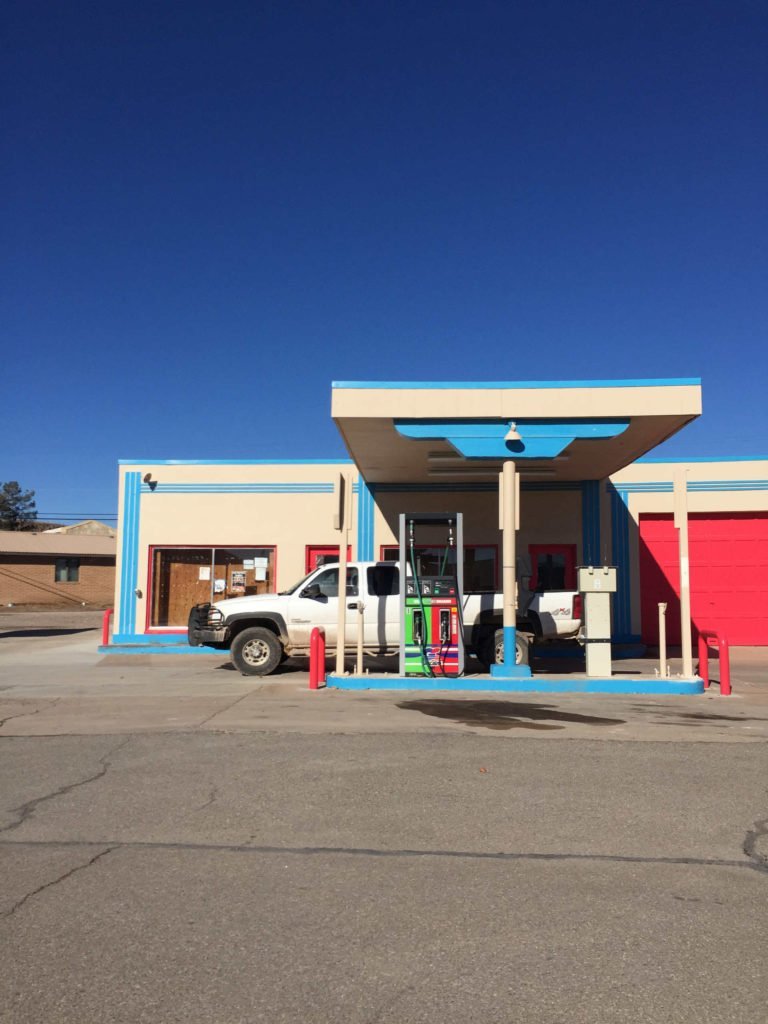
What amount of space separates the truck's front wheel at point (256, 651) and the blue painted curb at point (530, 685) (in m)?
2.23

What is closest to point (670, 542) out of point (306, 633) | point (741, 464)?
point (741, 464)

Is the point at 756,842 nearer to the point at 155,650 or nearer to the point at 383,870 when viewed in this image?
the point at 383,870

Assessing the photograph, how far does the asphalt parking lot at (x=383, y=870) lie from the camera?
360 cm

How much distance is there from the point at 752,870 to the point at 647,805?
1358 millimetres

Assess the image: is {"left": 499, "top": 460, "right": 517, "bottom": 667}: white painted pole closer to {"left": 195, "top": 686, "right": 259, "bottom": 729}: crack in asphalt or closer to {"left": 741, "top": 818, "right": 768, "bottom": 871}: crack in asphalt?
{"left": 195, "top": 686, "right": 259, "bottom": 729}: crack in asphalt

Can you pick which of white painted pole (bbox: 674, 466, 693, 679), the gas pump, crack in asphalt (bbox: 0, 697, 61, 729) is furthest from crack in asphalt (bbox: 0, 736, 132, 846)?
white painted pole (bbox: 674, 466, 693, 679)

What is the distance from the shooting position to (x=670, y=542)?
20938mm

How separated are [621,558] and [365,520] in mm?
6296

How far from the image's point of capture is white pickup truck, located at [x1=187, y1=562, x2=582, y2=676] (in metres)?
15.2

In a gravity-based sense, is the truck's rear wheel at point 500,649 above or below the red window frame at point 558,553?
below

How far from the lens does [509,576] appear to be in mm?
13406

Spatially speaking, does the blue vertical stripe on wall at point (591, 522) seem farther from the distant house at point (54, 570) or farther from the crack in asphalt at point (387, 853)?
the distant house at point (54, 570)

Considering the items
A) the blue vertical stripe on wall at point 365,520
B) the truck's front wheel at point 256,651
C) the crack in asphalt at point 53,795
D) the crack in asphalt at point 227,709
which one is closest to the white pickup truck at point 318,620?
the truck's front wheel at point 256,651

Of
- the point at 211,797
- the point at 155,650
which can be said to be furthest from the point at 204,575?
the point at 211,797
